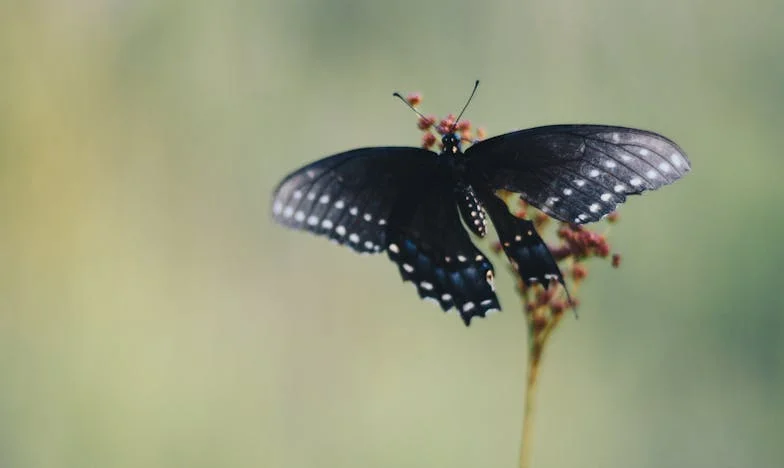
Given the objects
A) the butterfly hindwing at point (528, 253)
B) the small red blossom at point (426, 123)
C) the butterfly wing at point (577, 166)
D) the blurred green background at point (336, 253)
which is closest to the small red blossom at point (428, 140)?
the small red blossom at point (426, 123)

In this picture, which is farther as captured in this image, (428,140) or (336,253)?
(336,253)

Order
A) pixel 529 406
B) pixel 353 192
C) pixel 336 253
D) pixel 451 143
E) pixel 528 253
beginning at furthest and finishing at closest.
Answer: pixel 336 253
pixel 353 192
pixel 451 143
pixel 528 253
pixel 529 406

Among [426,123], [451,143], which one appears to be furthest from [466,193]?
[426,123]

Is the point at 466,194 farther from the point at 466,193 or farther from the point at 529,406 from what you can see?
the point at 529,406

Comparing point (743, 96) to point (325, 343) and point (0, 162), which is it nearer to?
point (325, 343)

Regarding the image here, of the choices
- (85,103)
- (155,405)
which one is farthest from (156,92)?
(155,405)

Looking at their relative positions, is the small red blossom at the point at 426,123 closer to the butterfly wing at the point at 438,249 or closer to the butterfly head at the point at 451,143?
the butterfly head at the point at 451,143
